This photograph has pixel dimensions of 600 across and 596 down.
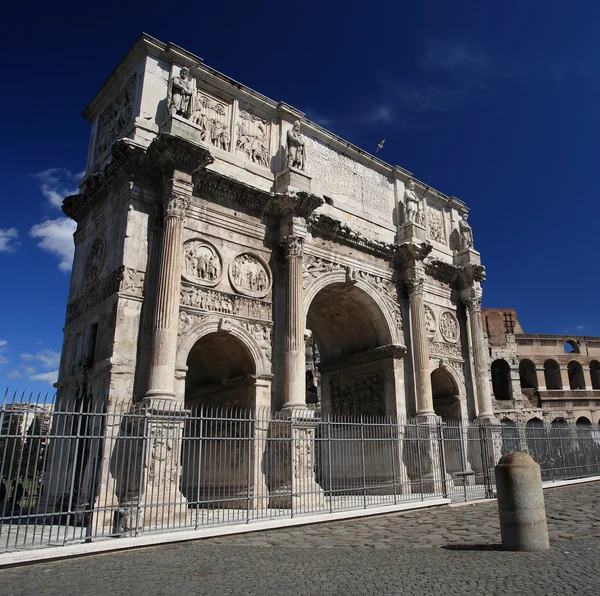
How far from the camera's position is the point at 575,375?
124ft

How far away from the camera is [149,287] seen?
39.2 feet

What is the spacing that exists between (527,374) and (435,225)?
21.0 m

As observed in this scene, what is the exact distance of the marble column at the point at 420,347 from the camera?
1647cm

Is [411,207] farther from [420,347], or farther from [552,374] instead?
[552,374]

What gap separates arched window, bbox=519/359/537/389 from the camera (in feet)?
118

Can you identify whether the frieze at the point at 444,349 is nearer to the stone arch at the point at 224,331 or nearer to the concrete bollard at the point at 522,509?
the stone arch at the point at 224,331

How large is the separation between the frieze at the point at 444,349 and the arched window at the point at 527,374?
19.0 meters

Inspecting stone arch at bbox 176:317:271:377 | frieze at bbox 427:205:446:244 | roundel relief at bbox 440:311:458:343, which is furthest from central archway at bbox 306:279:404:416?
frieze at bbox 427:205:446:244

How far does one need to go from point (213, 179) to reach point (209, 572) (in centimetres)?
960

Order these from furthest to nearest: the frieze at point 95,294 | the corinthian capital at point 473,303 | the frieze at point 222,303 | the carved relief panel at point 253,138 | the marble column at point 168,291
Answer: the corinthian capital at point 473,303 < the carved relief panel at point 253,138 < the frieze at point 222,303 < the frieze at point 95,294 < the marble column at point 168,291

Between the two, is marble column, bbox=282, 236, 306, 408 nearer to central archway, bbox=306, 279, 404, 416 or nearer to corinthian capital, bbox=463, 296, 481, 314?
A: central archway, bbox=306, 279, 404, 416

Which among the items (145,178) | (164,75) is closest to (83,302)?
(145,178)

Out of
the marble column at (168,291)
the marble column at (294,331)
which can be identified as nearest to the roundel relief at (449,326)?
the marble column at (294,331)

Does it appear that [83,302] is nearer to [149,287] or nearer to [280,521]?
[149,287]
